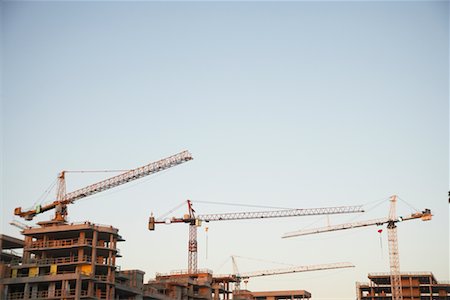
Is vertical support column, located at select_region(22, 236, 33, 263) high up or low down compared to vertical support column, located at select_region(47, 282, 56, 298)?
up

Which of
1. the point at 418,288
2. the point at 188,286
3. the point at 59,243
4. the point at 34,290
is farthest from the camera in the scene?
the point at 418,288

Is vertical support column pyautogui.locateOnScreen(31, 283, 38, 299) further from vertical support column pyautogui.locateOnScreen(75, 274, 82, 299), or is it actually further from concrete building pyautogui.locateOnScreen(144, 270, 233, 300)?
concrete building pyautogui.locateOnScreen(144, 270, 233, 300)

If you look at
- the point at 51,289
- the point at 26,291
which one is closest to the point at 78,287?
the point at 51,289

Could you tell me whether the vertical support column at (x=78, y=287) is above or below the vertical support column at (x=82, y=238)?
below

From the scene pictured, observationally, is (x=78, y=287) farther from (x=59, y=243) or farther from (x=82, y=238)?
(x=59, y=243)

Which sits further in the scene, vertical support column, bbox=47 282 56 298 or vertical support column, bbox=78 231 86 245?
vertical support column, bbox=78 231 86 245

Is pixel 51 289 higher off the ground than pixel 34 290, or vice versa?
pixel 51 289

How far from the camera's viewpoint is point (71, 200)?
142875mm

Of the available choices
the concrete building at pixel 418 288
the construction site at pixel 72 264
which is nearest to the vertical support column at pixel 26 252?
the construction site at pixel 72 264

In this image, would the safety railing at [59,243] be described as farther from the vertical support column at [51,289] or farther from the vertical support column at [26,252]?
the vertical support column at [51,289]

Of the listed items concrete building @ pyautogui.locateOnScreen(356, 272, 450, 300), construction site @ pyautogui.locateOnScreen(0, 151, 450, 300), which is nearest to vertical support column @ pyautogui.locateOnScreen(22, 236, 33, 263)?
construction site @ pyautogui.locateOnScreen(0, 151, 450, 300)

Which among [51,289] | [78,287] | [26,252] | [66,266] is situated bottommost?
[51,289]

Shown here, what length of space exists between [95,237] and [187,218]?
8071 cm

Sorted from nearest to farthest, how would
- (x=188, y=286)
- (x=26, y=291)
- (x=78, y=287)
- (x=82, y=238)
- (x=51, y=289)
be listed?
(x=78, y=287)
(x=26, y=291)
(x=51, y=289)
(x=82, y=238)
(x=188, y=286)
